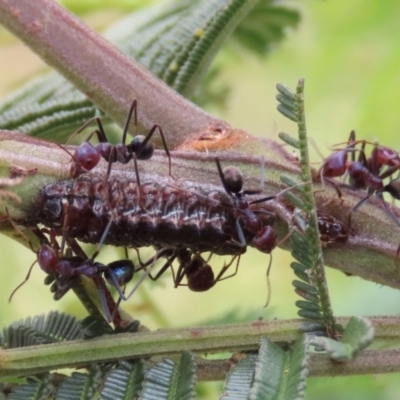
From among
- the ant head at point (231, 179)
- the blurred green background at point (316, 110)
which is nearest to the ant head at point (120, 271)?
the ant head at point (231, 179)

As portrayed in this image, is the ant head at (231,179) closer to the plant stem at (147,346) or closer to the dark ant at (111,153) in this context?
the dark ant at (111,153)

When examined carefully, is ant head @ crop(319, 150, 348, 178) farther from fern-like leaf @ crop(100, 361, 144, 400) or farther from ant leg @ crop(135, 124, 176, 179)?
fern-like leaf @ crop(100, 361, 144, 400)

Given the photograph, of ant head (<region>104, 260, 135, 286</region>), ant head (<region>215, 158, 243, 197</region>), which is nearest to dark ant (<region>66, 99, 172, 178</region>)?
ant head (<region>215, 158, 243, 197</region>)

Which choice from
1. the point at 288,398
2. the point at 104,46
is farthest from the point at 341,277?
the point at 288,398

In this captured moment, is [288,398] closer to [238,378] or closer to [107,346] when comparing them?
[238,378]

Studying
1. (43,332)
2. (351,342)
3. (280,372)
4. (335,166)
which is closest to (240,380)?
(280,372)
